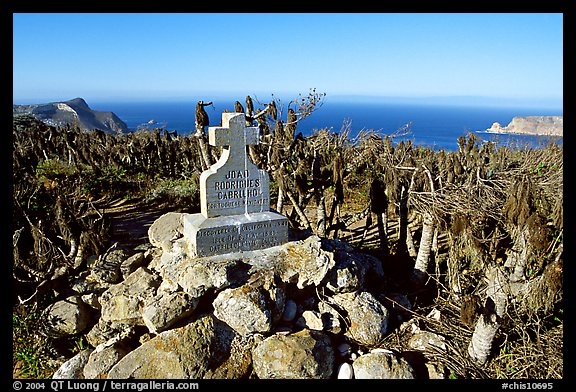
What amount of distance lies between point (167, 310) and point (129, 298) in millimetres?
919

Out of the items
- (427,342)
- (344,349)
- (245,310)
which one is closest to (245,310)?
(245,310)

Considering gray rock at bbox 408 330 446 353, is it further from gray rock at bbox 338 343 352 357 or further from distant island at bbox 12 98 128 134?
distant island at bbox 12 98 128 134

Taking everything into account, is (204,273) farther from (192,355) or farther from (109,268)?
(109,268)

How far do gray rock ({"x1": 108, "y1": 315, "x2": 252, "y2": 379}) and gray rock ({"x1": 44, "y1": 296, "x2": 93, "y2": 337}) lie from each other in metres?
1.56

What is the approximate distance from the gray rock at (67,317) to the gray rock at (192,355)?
1560 millimetres

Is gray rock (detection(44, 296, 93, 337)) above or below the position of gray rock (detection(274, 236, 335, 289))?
below

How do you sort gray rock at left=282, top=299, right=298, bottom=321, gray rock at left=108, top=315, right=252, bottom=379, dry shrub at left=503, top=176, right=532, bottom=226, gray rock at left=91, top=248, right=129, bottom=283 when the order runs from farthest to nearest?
1. gray rock at left=91, top=248, right=129, bottom=283
2. gray rock at left=282, top=299, right=298, bottom=321
3. dry shrub at left=503, top=176, right=532, bottom=226
4. gray rock at left=108, top=315, right=252, bottom=379

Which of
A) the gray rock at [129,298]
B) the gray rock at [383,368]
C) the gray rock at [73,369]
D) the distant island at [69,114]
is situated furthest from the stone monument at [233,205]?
the distant island at [69,114]

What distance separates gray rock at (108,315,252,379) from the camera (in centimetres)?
520

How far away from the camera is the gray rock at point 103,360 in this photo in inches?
214

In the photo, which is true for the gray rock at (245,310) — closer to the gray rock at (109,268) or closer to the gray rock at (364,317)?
the gray rock at (364,317)

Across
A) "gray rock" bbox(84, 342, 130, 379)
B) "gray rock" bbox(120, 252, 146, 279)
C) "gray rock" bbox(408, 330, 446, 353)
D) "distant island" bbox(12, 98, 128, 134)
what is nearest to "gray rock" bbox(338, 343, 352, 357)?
"gray rock" bbox(408, 330, 446, 353)

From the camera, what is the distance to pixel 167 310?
18.3ft
